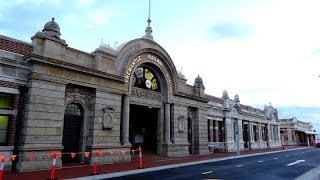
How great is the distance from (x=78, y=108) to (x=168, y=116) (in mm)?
9263

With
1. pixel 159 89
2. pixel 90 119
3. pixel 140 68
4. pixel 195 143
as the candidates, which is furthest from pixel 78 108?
pixel 195 143

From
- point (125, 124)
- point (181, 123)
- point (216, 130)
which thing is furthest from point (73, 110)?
point (216, 130)

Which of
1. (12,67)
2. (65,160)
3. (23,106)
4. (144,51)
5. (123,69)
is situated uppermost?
(144,51)

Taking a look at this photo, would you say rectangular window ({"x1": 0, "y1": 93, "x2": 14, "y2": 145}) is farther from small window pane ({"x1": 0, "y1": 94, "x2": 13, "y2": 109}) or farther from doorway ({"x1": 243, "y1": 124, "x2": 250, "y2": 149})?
doorway ({"x1": 243, "y1": 124, "x2": 250, "y2": 149})

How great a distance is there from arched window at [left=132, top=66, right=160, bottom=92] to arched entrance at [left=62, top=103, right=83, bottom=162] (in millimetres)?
6121

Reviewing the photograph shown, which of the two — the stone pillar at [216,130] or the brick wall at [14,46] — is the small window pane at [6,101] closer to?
the brick wall at [14,46]

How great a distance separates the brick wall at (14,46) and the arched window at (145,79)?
360 inches

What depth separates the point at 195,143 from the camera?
90.5ft

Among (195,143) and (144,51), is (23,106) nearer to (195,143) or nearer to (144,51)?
(144,51)

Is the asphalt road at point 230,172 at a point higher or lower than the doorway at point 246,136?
lower

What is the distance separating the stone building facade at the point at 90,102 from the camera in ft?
46.6

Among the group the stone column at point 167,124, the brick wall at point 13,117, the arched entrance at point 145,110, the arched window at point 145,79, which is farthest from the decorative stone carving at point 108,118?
the stone column at point 167,124

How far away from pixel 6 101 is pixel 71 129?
14.7 ft

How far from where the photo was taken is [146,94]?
22797 millimetres
